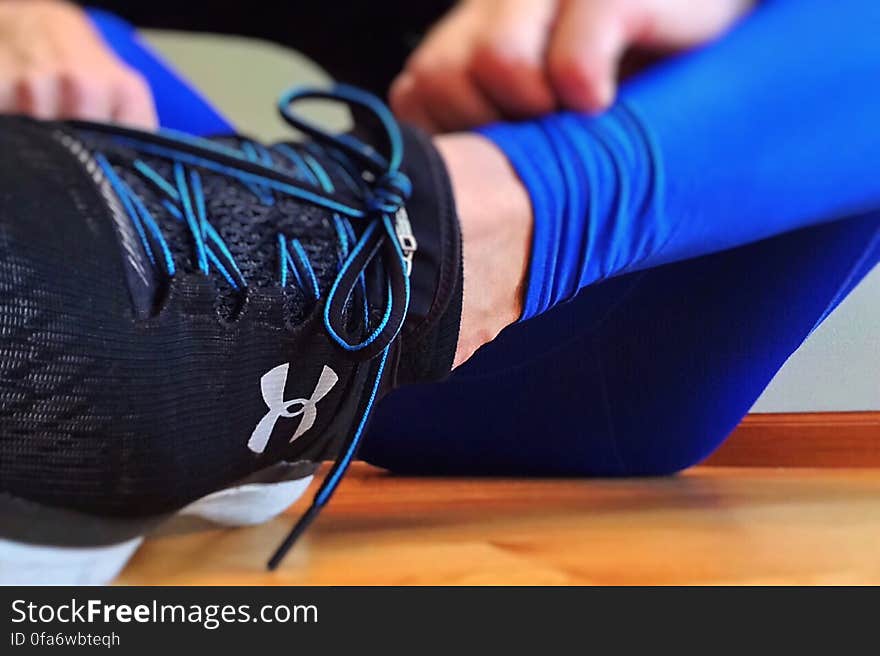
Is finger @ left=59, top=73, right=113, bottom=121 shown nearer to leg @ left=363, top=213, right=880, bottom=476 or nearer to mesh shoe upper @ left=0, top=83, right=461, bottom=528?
mesh shoe upper @ left=0, top=83, right=461, bottom=528

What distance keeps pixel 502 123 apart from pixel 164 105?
330mm

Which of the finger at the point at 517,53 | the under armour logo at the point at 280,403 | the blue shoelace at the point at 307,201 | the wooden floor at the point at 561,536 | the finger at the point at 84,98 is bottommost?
the wooden floor at the point at 561,536

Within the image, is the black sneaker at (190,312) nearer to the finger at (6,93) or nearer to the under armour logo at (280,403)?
the under armour logo at (280,403)

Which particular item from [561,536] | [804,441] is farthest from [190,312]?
[804,441]

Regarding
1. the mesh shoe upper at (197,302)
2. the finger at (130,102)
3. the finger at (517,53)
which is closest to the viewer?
the mesh shoe upper at (197,302)

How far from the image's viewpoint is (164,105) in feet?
2.05

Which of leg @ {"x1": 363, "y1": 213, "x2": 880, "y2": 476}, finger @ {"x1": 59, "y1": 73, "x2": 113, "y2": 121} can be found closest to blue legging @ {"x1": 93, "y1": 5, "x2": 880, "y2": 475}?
leg @ {"x1": 363, "y1": 213, "x2": 880, "y2": 476}

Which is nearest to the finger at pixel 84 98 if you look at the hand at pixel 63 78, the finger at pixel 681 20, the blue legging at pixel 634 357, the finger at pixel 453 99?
the hand at pixel 63 78

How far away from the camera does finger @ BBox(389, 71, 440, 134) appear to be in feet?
1.56

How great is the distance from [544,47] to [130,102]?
0.29 m

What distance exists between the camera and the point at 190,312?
0.33 m

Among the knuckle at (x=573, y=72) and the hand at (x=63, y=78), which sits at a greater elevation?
the knuckle at (x=573, y=72)

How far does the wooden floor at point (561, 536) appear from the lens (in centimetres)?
50

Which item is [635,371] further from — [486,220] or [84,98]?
[84,98]
